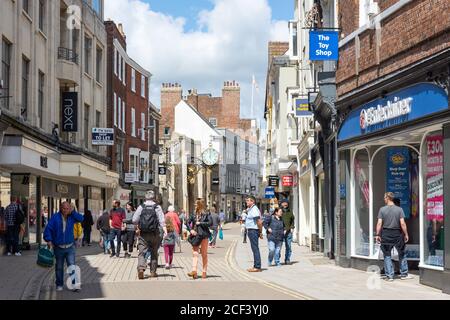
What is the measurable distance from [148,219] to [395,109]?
5572 millimetres

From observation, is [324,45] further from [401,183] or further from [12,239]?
[12,239]

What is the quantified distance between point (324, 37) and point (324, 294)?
28.5 ft

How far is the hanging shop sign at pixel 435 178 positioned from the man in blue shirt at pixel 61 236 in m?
6.71

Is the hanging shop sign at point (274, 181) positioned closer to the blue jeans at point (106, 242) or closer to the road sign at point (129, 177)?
the road sign at point (129, 177)

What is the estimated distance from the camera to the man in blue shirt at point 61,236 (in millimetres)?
13258

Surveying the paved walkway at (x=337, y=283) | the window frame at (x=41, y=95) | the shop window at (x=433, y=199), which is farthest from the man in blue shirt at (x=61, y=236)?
the window frame at (x=41, y=95)

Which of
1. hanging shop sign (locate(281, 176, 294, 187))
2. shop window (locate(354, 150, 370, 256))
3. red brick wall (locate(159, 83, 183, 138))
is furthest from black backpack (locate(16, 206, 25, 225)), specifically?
red brick wall (locate(159, 83, 183, 138))

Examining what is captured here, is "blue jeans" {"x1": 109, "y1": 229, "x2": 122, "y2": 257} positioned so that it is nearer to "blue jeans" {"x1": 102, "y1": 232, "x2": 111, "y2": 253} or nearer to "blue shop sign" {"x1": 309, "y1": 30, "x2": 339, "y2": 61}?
"blue jeans" {"x1": 102, "y1": 232, "x2": 111, "y2": 253}

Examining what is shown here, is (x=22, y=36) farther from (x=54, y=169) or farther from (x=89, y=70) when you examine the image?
(x=89, y=70)

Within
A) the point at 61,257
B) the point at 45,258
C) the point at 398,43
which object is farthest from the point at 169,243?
the point at 398,43

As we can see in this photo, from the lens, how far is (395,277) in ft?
51.6

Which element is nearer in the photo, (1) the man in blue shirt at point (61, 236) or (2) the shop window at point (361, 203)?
(1) the man in blue shirt at point (61, 236)

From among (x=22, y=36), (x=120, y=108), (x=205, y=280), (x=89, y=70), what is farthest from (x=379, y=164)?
(x=120, y=108)

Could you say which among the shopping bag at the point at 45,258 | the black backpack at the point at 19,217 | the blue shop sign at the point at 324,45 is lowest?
the shopping bag at the point at 45,258
